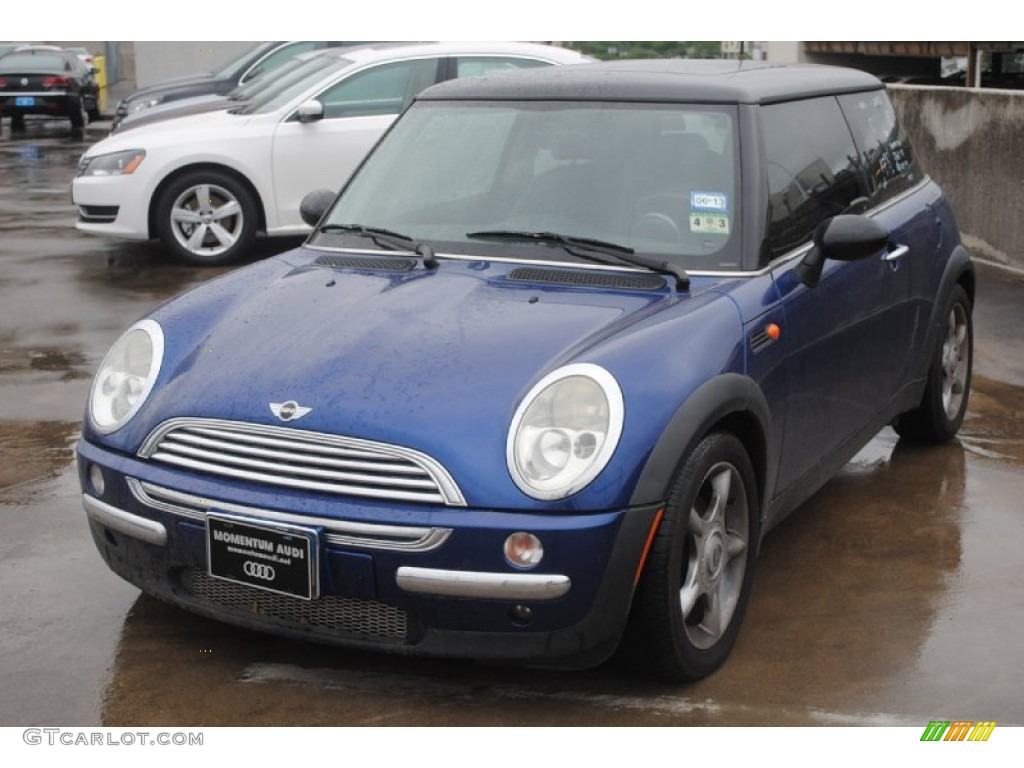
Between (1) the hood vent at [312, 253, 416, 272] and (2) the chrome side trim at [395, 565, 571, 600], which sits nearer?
(2) the chrome side trim at [395, 565, 571, 600]

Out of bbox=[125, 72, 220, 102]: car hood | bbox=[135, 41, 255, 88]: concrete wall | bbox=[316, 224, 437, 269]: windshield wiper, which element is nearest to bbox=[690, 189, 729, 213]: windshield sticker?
bbox=[316, 224, 437, 269]: windshield wiper

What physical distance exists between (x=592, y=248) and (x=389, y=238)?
2.32ft

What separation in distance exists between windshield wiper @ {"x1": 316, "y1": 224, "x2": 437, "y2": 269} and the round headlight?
2.74 ft

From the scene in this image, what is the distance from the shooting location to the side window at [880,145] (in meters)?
5.53

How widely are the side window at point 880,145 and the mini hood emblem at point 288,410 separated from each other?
2637 mm

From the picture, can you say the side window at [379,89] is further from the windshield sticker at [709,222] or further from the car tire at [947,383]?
the windshield sticker at [709,222]

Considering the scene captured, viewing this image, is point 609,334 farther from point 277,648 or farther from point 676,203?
point 277,648

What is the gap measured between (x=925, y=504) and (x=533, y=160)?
2.04 m

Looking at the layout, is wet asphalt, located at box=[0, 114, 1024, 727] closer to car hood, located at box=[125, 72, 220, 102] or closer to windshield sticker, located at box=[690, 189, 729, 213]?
windshield sticker, located at box=[690, 189, 729, 213]

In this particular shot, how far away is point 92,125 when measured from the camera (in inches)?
1129

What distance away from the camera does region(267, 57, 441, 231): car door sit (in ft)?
35.4

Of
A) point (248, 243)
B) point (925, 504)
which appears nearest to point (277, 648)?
point (925, 504)

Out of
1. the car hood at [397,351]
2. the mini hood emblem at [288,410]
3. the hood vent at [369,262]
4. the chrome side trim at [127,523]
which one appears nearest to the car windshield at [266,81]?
the hood vent at [369,262]

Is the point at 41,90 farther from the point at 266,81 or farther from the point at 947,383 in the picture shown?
the point at 947,383
